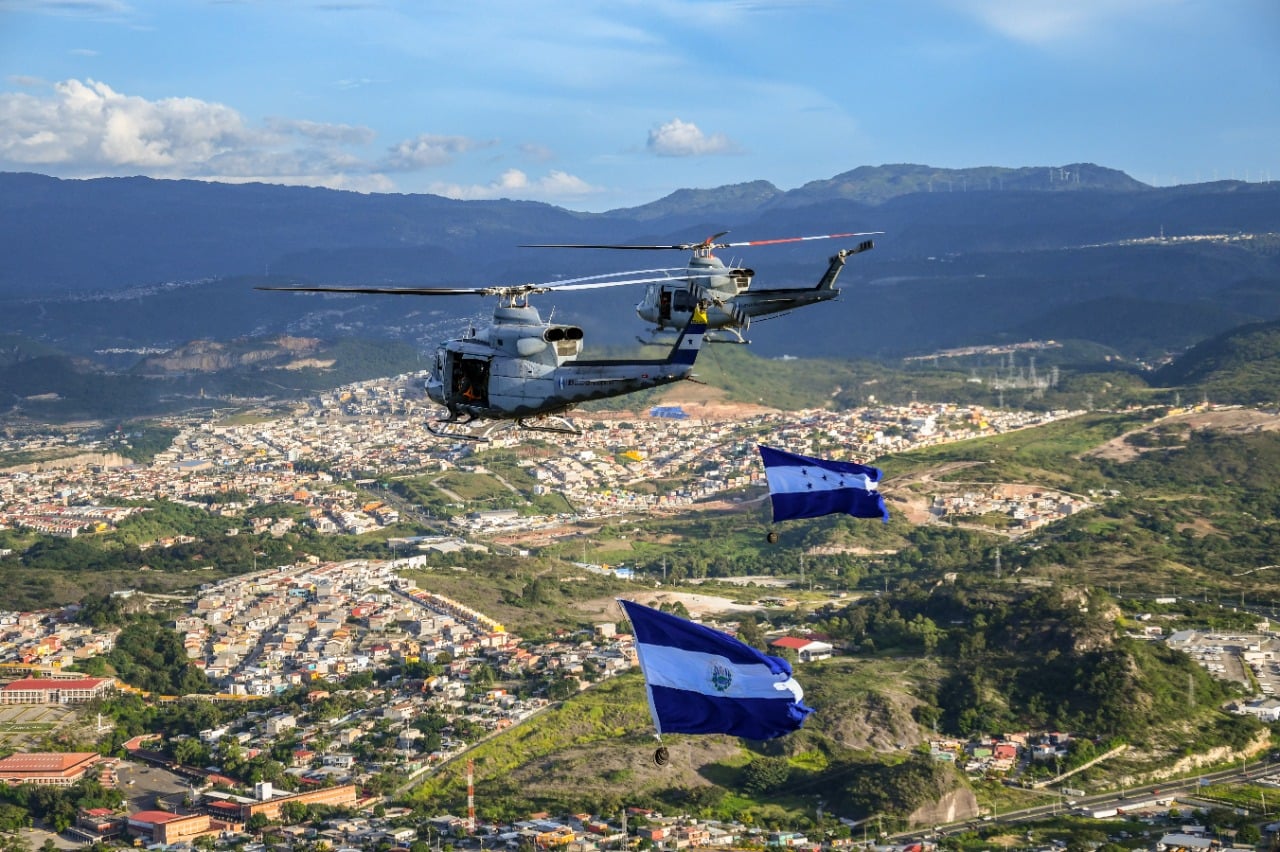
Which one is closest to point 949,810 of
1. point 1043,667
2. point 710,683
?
point 1043,667

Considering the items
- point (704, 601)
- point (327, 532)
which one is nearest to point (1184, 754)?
point (704, 601)

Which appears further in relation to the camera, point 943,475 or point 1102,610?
point 943,475

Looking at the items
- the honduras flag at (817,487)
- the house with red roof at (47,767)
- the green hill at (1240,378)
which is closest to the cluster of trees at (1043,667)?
the honduras flag at (817,487)

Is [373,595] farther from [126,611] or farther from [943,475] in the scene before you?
[943,475]

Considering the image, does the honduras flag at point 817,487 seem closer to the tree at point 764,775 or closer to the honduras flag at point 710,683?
the honduras flag at point 710,683

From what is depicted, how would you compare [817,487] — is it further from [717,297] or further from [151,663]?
[151,663]

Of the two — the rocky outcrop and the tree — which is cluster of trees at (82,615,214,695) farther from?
the rocky outcrop

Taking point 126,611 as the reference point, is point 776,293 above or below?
above
